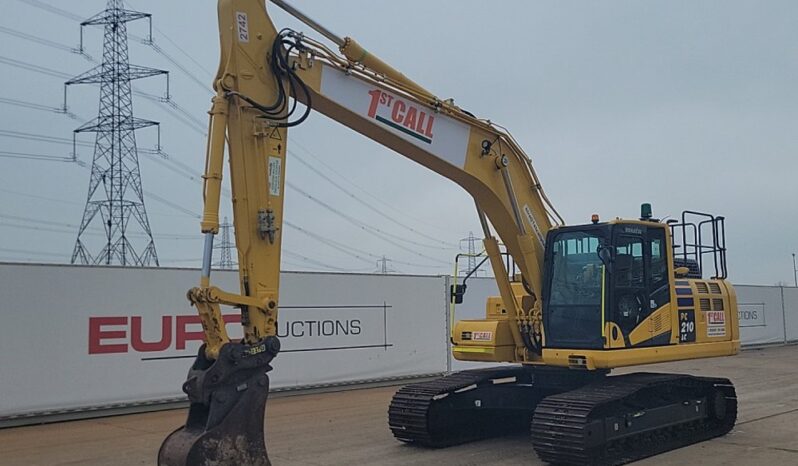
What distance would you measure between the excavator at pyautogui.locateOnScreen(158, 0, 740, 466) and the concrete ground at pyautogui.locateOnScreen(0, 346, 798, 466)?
0.41 m

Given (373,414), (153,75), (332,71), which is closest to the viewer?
(332,71)

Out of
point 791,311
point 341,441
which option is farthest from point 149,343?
point 791,311

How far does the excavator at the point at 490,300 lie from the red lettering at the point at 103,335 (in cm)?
559

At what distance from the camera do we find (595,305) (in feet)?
28.6

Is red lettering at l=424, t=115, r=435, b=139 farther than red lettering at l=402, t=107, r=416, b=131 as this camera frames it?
Yes

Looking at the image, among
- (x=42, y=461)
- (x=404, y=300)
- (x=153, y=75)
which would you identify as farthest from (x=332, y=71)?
(x=153, y=75)

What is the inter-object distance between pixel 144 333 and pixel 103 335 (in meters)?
0.67

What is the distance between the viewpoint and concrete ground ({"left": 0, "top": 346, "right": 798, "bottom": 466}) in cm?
888

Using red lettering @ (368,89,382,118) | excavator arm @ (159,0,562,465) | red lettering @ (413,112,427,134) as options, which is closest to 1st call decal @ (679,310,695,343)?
excavator arm @ (159,0,562,465)

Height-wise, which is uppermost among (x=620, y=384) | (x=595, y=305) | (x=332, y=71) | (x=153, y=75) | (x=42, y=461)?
(x=153, y=75)

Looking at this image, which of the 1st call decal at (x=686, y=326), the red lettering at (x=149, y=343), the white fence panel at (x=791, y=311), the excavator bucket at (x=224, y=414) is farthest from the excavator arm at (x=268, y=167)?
the white fence panel at (x=791, y=311)

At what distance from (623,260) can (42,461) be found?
278 inches

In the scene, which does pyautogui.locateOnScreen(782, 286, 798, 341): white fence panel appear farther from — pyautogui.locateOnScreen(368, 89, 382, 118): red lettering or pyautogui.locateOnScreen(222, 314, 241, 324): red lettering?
pyautogui.locateOnScreen(368, 89, 382, 118): red lettering

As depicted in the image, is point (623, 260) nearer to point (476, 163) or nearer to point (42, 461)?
point (476, 163)
